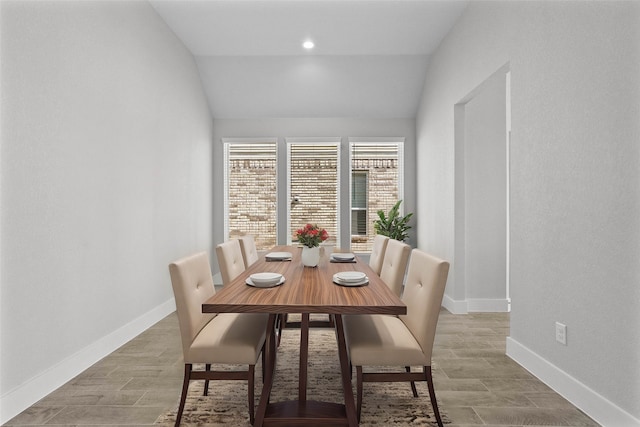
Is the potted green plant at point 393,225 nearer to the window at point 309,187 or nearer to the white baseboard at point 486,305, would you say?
the window at point 309,187

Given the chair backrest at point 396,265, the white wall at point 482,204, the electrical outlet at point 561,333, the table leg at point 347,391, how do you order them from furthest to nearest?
1. the white wall at point 482,204
2. the chair backrest at point 396,265
3. the electrical outlet at point 561,333
4. the table leg at point 347,391

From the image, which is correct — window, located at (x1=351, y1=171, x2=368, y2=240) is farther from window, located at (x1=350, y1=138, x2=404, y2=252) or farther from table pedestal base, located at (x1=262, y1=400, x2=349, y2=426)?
table pedestal base, located at (x1=262, y1=400, x2=349, y2=426)

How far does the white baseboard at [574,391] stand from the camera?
176 centimetres

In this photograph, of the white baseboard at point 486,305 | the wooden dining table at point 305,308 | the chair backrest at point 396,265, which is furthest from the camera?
the white baseboard at point 486,305

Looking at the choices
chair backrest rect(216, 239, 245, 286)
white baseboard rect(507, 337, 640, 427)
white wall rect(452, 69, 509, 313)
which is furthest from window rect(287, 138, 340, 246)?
white baseboard rect(507, 337, 640, 427)

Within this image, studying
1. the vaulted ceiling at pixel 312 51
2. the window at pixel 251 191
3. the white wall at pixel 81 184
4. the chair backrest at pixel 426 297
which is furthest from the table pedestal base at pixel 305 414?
the window at pixel 251 191

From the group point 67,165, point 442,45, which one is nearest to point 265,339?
point 67,165

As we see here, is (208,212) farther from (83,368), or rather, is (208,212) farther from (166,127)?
(83,368)

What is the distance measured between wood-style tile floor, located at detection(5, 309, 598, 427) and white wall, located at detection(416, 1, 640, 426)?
7.2 inches

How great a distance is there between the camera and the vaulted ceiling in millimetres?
3584

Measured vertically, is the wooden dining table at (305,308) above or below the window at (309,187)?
below

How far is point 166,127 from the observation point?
3836 mm

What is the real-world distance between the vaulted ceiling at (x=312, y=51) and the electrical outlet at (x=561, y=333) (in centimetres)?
304

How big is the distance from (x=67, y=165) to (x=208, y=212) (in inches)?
115
